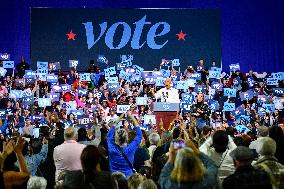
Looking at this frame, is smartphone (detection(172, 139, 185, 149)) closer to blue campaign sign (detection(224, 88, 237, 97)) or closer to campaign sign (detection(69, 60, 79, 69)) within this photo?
blue campaign sign (detection(224, 88, 237, 97))

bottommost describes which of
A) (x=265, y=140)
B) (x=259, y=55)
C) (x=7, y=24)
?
(x=265, y=140)

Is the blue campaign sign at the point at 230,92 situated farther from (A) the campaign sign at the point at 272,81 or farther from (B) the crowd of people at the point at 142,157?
(B) the crowd of people at the point at 142,157

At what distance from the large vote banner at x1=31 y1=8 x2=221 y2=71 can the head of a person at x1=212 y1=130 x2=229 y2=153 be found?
1707cm

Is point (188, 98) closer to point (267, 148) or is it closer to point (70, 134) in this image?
point (70, 134)

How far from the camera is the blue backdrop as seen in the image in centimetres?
2270

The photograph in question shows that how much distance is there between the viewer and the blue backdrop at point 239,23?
2270cm

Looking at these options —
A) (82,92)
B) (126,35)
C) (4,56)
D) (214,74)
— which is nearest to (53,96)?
(82,92)

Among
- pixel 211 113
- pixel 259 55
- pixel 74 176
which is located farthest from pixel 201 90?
pixel 74 176

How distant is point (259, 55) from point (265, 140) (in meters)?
18.3

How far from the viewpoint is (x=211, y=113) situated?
643 inches

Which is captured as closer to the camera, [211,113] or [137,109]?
[211,113]

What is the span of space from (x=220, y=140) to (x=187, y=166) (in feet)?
2.97

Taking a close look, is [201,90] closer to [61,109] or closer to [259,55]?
[61,109]

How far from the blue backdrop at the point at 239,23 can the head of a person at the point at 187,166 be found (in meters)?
18.6
